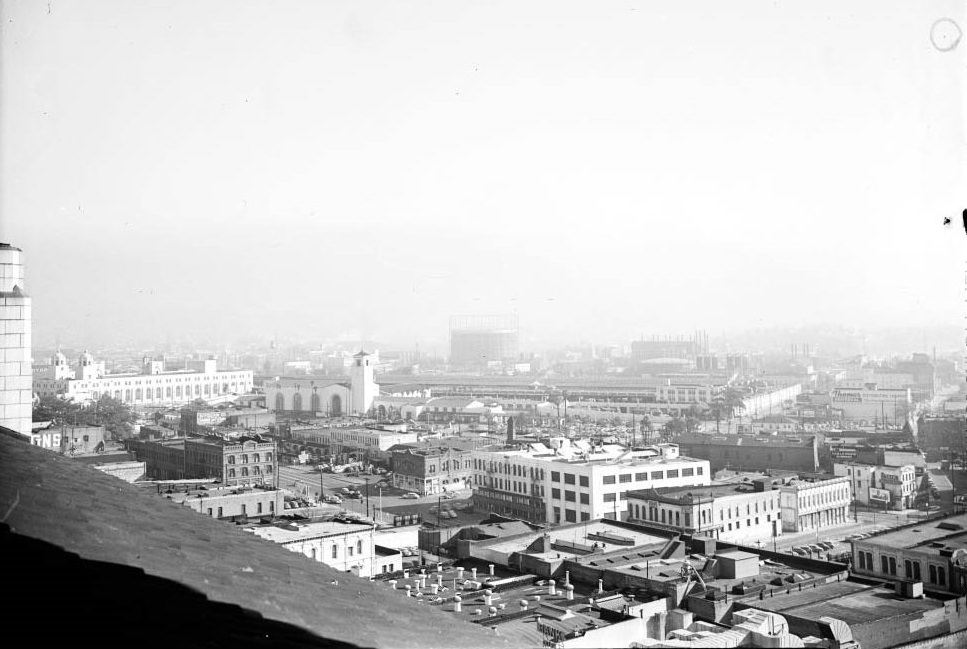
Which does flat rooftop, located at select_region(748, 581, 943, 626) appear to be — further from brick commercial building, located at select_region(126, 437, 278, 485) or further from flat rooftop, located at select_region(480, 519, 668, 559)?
brick commercial building, located at select_region(126, 437, 278, 485)

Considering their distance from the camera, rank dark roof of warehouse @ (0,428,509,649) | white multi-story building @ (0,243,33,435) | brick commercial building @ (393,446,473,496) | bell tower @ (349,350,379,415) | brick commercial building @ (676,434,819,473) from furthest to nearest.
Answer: bell tower @ (349,350,379,415) < brick commercial building @ (676,434,819,473) < brick commercial building @ (393,446,473,496) < white multi-story building @ (0,243,33,435) < dark roof of warehouse @ (0,428,509,649)

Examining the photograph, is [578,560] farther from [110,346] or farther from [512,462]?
[110,346]

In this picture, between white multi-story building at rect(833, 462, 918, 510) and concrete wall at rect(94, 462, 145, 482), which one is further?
white multi-story building at rect(833, 462, 918, 510)

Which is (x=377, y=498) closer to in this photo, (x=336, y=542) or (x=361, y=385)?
(x=336, y=542)

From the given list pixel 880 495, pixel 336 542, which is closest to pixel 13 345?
pixel 336 542

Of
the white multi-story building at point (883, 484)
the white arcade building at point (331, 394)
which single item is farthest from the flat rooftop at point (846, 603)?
the white arcade building at point (331, 394)

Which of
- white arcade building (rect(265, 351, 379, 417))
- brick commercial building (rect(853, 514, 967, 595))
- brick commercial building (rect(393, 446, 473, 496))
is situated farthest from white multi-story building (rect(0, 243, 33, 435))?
white arcade building (rect(265, 351, 379, 417))

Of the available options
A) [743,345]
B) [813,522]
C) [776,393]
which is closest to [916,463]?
[813,522]
